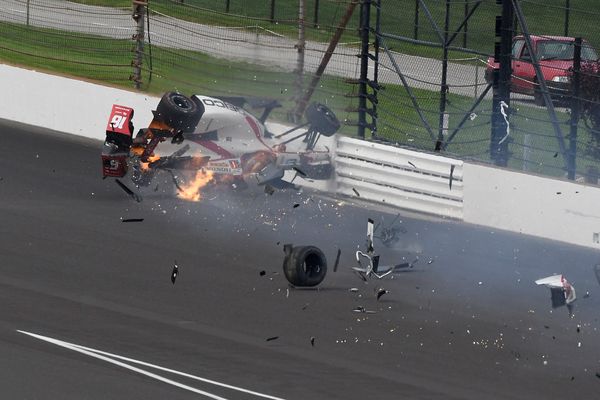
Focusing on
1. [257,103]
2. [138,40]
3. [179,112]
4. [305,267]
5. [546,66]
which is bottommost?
[305,267]

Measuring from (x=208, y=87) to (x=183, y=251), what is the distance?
7.15 m

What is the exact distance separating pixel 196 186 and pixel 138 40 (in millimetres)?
5233

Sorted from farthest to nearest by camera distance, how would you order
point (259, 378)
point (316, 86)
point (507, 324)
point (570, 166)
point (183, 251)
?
point (316, 86), point (570, 166), point (183, 251), point (507, 324), point (259, 378)

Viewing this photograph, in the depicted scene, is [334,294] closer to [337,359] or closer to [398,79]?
[337,359]

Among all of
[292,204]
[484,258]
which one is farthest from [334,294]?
[292,204]

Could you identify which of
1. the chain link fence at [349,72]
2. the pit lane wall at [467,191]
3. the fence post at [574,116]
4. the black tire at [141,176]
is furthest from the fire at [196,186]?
the fence post at [574,116]

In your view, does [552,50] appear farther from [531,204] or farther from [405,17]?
[405,17]

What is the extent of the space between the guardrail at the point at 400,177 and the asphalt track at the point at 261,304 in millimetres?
264

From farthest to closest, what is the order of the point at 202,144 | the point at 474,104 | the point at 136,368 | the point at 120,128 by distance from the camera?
the point at 474,104, the point at 202,144, the point at 120,128, the point at 136,368

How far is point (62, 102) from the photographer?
67.8 ft

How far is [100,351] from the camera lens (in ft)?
33.0

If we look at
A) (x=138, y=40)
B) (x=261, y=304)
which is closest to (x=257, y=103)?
(x=138, y=40)

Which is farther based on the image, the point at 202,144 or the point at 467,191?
the point at 467,191

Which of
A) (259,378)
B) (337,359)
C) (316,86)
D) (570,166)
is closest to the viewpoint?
(259,378)
